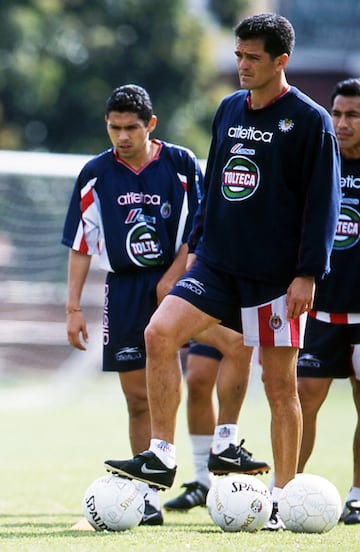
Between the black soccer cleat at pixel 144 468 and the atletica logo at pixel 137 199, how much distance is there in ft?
5.57

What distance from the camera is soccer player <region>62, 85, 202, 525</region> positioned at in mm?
6934

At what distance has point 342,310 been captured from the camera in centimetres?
693

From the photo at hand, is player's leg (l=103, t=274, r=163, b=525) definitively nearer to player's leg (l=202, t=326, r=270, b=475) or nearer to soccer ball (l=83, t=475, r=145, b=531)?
player's leg (l=202, t=326, r=270, b=475)

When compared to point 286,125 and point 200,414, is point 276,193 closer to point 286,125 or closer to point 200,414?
point 286,125

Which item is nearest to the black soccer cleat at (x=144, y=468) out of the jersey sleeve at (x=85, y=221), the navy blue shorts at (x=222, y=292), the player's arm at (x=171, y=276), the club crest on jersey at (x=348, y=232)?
the navy blue shorts at (x=222, y=292)

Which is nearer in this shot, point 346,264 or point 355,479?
point 346,264

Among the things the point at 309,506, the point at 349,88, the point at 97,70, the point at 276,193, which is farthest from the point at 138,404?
the point at 97,70

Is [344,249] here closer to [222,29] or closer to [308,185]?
[308,185]

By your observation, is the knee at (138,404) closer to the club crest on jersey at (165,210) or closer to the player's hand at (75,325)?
the player's hand at (75,325)

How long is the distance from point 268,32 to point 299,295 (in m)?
1.28

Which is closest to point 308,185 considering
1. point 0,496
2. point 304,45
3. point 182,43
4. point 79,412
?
point 0,496

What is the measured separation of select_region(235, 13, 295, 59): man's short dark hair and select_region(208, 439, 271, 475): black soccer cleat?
6.97ft

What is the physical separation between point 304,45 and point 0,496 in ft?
A: 106

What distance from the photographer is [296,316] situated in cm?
598
